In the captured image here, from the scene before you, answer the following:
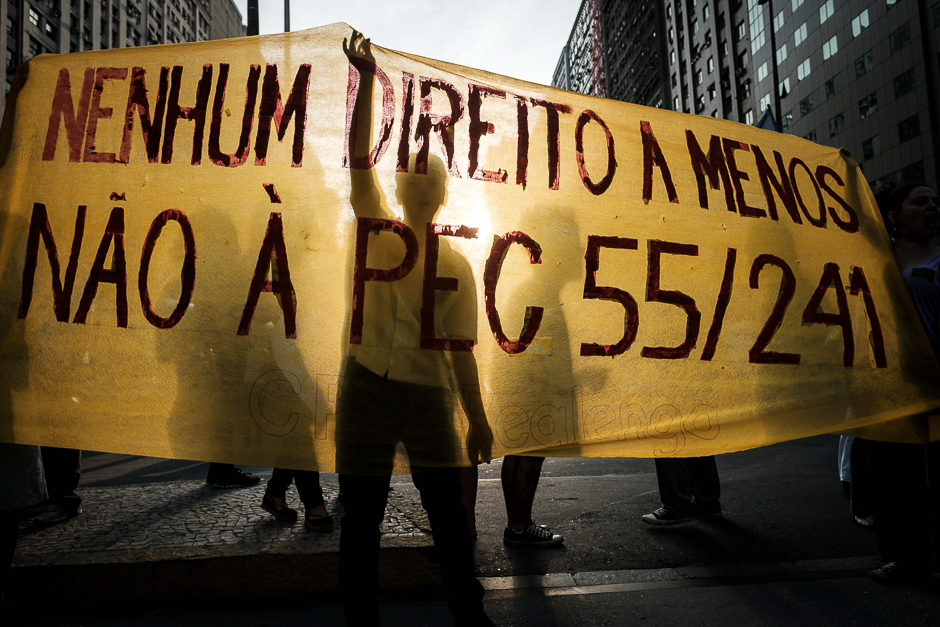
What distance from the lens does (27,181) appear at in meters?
2.26

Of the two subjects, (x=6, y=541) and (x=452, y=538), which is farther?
(x=6, y=541)

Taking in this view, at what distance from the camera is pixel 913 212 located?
2799 millimetres

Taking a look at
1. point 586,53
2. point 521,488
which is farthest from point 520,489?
point 586,53

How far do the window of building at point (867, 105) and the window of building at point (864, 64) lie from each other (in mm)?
1284

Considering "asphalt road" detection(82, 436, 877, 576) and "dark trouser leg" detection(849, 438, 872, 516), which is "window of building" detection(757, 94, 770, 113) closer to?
"asphalt road" detection(82, 436, 877, 576)

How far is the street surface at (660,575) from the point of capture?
2.32m

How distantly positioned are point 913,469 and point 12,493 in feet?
11.7

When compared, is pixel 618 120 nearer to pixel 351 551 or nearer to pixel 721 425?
pixel 721 425

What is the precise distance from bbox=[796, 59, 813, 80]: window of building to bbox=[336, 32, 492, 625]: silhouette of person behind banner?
135ft

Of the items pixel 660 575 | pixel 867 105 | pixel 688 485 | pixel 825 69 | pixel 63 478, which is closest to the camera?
pixel 660 575

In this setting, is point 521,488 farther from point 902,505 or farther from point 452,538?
point 902,505

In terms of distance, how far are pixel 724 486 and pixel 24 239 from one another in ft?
15.4

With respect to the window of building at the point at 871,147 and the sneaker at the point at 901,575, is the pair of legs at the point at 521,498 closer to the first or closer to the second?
the sneaker at the point at 901,575

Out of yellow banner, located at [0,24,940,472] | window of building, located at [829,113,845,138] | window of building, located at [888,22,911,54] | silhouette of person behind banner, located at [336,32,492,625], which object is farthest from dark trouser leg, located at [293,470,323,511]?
window of building, located at [829,113,845,138]
